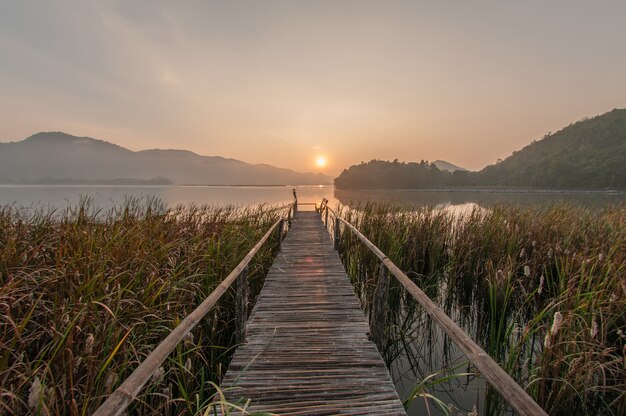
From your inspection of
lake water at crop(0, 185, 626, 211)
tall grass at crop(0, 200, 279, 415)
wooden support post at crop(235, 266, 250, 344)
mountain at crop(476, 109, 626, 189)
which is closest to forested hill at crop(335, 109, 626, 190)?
mountain at crop(476, 109, 626, 189)

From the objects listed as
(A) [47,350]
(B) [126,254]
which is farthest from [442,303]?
(A) [47,350]

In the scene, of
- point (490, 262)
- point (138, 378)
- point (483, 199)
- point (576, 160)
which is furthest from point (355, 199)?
point (576, 160)

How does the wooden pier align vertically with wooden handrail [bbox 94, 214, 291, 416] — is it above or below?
below

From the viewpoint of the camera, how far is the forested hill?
82688 mm

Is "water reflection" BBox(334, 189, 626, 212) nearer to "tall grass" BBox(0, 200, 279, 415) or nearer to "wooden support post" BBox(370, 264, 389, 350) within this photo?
"wooden support post" BBox(370, 264, 389, 350)

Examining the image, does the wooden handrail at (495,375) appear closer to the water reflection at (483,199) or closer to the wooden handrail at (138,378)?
the wooden handrail at (138,378)

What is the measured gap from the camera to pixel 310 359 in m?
3.24

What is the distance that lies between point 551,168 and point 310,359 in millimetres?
117930

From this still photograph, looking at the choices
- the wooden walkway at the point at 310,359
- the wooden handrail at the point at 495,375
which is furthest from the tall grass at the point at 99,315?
the wooden handrail at the point at 495,375

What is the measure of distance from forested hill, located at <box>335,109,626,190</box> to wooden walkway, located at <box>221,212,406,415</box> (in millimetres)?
109490

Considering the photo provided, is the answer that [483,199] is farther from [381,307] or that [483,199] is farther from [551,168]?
[551,168]

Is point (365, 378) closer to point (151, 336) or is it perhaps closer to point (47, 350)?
point (151, 336)

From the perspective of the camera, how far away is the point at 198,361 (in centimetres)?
343

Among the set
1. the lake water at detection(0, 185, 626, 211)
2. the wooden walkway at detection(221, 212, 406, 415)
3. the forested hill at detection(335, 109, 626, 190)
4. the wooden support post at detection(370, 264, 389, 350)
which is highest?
the forested hill at detection(335, 109, 626, 190)
